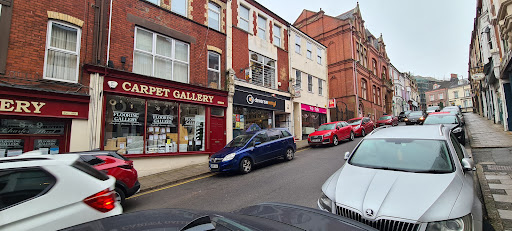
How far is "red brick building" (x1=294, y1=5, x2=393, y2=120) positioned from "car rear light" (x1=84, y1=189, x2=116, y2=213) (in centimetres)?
2452

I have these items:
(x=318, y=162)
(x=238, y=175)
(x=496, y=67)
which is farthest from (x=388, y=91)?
(x=238, y=175)

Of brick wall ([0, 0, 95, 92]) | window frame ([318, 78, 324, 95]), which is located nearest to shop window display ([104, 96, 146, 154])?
brick wall ([0, 0, 95, 92])

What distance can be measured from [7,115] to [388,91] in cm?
4701

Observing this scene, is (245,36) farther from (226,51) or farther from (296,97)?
(296,97)

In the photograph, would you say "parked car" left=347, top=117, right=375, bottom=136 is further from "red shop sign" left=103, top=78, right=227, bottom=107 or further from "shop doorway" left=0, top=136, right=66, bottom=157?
"shop doorway" left=0, top=136, right=66, bottom=157

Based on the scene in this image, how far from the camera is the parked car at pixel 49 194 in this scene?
221cm

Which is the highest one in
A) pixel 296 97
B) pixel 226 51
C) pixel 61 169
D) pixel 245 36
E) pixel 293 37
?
pixel 293 37

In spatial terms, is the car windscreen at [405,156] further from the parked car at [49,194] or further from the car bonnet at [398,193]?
the parked car at [49,194]

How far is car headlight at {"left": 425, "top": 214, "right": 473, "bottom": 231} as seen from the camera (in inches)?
81.8

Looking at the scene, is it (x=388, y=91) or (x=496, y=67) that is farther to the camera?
(x=388, y=91)

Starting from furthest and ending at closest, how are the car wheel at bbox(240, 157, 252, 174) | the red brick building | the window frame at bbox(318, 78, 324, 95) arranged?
the red brick building, the window frame at bbox(318, 78, 324, 95), the car wheel at bbox(240, 157, 252, 174)

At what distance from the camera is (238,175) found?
813cm

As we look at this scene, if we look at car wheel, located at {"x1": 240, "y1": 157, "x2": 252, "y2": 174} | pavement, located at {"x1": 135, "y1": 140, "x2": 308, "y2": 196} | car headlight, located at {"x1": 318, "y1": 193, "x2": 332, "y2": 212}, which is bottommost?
pavement, located at {"x1": 135, "y1": 140, "x2": 308, "y2": 196}

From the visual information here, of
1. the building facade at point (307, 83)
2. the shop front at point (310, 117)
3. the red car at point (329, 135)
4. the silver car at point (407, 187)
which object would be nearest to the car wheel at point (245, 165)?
the silver car at point (407, 187)
